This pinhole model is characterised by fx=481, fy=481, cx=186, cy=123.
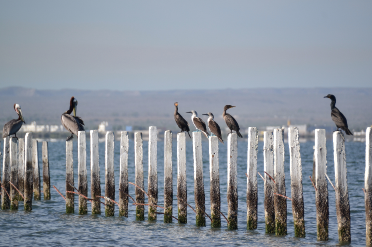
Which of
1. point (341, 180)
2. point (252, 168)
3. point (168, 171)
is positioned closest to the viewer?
point (341, 180)

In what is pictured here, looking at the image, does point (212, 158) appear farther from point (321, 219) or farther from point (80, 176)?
point (80, 176)

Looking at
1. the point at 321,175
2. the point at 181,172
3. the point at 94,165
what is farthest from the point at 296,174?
the point at 94,165

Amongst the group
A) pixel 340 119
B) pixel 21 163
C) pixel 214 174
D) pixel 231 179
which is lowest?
pixel 231 179

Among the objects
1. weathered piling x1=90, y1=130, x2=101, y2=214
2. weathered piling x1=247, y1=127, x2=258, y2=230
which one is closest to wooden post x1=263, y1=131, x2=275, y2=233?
weathered piling x1=247, y1=127, x2=258, y2=230

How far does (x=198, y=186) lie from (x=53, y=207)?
767 centimetres

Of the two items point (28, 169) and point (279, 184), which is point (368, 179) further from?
point (28, 169)

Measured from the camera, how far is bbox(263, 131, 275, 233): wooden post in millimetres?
11734

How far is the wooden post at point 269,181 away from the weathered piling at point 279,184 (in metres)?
0.14

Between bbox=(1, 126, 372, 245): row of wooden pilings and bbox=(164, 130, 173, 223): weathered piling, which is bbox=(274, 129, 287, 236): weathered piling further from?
bbox=(164, 130, 173, 223): weathered piling

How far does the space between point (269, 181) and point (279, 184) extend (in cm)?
32

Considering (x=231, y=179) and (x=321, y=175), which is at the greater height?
(x=321, y=175)

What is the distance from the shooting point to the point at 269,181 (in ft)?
39.0

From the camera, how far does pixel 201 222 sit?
12.9 meters

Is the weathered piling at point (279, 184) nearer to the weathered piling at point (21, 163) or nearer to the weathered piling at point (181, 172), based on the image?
the weathered piling at point (181, 172)
